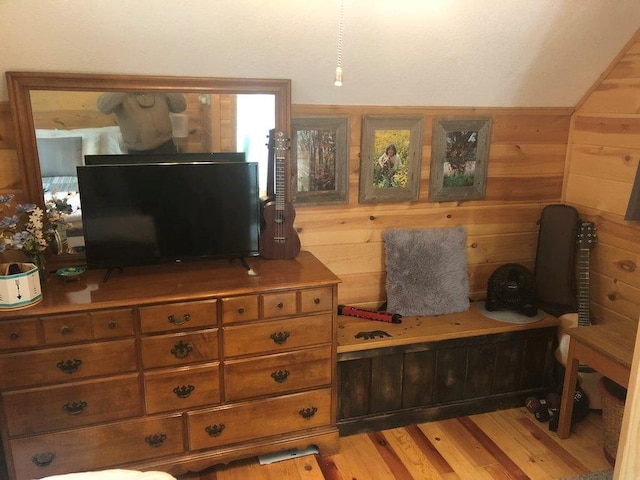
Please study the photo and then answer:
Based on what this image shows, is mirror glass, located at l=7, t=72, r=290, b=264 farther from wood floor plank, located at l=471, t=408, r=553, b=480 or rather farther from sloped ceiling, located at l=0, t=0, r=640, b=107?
wood floor plank, located at l=471, t=408, r=553, b=480

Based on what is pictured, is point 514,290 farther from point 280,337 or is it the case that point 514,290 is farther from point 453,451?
point 280,337

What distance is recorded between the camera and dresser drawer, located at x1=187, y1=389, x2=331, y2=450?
2.30 meters

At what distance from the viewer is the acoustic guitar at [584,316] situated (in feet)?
9.18

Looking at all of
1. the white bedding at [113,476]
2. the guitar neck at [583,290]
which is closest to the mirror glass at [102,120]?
the white bedding at [113,476]

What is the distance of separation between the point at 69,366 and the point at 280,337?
83 centimetres

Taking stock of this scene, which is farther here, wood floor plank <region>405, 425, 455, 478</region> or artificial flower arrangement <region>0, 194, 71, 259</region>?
wood floor plank <region>405, 425, 455, 478</region>

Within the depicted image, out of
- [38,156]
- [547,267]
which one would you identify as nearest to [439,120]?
[547,267]

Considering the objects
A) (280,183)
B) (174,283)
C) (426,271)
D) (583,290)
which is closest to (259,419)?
(174,283)

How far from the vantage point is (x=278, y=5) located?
6.95ft

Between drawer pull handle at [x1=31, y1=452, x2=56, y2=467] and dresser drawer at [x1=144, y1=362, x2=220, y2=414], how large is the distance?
1.31ft

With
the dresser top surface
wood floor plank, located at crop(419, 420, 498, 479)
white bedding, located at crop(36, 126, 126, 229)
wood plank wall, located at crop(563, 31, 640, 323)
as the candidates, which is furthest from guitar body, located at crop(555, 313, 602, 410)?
white bedding, located at crop(36, 126, 126, 229)

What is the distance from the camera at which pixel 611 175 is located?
9.39 ft

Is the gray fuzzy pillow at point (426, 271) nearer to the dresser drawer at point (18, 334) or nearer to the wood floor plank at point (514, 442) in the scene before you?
the wood floor plank at point (514, 442)

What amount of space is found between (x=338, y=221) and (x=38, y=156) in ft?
4.71
